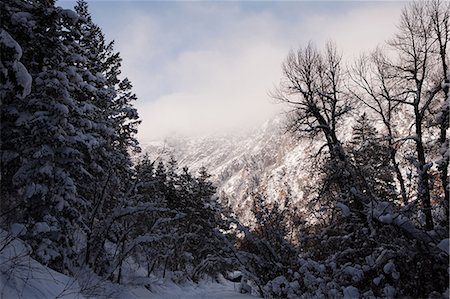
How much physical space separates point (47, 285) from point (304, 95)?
1382 centimetres

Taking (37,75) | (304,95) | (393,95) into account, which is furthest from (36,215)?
(393,95)

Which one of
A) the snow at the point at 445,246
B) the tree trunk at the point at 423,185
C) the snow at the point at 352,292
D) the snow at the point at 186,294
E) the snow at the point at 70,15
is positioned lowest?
the snow at the point at 186,294

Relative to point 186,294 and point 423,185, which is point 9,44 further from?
point 186,294

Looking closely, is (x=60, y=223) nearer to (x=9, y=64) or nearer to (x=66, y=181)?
(x=66, y=181)

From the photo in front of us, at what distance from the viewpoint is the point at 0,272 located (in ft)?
15.5

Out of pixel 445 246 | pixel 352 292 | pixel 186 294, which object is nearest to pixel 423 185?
pixel 352 292

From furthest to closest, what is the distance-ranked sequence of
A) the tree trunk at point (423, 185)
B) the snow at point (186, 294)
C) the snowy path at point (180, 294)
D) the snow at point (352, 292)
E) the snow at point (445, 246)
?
the snow at point (186, 294)
the snowy path at point (180, 294)
the tree trunk at point (423, 185)
the snow at point (352, 292)
the snow at point (445, 246)

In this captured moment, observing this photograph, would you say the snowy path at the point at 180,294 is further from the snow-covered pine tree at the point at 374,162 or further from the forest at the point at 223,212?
the snow-covered pine tree at the point at 374,162

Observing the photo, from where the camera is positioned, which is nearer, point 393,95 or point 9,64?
point 9,64

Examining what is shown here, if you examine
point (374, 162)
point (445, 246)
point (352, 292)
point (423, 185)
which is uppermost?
point (374, 162)

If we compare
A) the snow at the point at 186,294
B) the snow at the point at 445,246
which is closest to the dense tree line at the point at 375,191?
the snow at the point at 445,246

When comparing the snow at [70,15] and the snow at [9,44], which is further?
the snow at [70,15]

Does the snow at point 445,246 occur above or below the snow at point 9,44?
below

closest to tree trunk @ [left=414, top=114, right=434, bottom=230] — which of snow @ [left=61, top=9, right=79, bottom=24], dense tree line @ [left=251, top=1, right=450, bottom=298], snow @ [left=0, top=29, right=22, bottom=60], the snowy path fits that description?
dense tree line @ [left=251, top=1, right=450, bottom=298]
